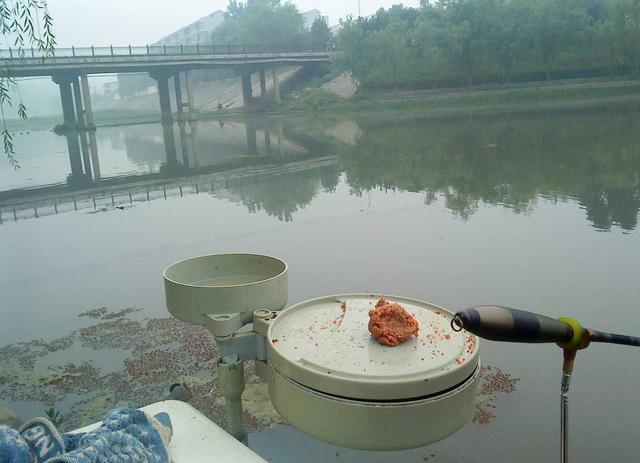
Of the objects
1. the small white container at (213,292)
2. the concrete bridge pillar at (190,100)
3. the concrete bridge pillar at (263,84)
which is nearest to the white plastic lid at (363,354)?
the small white container at (213,292)

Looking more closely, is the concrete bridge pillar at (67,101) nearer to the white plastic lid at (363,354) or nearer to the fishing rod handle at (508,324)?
the white plastic lid at (363,354)

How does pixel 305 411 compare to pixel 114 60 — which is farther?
pixel 114 60

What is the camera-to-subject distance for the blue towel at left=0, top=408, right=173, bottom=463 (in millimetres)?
A: 1974

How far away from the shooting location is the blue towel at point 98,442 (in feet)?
6.48

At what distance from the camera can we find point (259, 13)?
8425cm

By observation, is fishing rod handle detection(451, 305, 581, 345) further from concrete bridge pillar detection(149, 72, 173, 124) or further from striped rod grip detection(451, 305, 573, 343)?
concrete bridge pillar detection(149, 72, 173, 124)

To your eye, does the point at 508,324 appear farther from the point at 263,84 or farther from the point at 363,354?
the point at 263,84

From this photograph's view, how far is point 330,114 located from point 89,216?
35912 mm

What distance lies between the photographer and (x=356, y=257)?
8648mm

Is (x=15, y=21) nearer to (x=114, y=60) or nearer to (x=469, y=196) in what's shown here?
(x=469, y=196)

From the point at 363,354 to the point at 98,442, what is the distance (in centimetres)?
108

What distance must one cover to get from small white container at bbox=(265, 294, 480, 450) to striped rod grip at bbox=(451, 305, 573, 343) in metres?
0.69

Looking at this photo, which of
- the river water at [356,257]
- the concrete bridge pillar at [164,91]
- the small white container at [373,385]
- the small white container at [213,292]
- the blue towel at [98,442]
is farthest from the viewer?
the concrete bridge pillar at [164,91]

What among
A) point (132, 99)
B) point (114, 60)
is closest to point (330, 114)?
point (114, 60)
